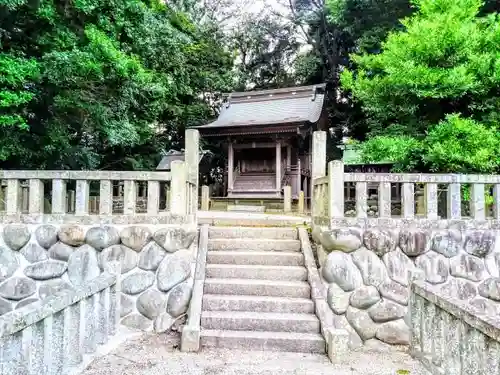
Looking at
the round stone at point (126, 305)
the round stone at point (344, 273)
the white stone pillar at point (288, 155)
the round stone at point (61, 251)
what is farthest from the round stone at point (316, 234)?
the white stone pillar at point (288, 155)

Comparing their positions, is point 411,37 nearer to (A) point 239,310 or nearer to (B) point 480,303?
(B) point 480,303

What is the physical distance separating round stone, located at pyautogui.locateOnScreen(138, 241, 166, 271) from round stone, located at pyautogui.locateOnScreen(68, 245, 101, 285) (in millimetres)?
602

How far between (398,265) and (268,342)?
196 centimetres

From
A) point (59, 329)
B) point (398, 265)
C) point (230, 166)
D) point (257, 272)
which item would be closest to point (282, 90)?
point (230, 166)

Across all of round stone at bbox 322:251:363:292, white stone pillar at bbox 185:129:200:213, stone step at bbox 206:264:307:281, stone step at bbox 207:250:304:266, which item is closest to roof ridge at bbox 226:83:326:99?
white stone pillar at bbox 185:129:200:213

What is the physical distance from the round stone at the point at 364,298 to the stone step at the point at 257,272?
75cm

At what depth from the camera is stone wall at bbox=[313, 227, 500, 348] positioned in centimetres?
484

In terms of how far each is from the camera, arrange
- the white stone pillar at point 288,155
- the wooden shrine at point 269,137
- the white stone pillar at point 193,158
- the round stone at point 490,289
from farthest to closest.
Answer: the white stone pillar at point 288,155
the wooden shrine at point 269,137
the white stone pillar at point 193,158
the round stone at point 490,289

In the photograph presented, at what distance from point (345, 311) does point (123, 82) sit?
582 centimetres

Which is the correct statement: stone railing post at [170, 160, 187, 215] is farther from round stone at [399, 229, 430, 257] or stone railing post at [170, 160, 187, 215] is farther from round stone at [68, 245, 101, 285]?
round stone at [399, 229, 430, 257]

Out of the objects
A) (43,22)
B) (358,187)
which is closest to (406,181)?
(358,187)

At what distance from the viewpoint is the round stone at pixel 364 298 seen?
15.8 feet

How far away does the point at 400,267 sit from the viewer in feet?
16.1

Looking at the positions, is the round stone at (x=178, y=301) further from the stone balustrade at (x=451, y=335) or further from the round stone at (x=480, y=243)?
the round stone at (x=480, y=243)
